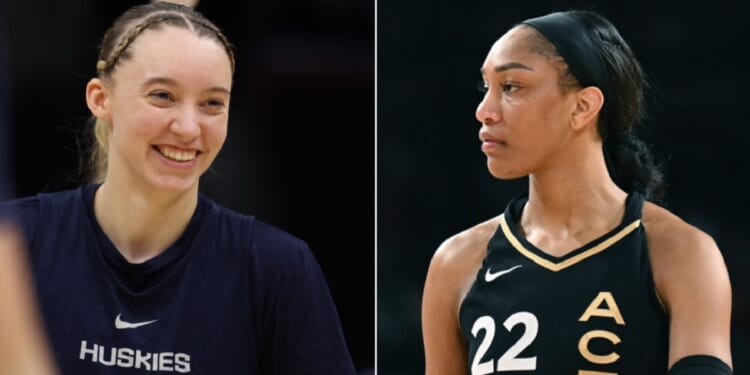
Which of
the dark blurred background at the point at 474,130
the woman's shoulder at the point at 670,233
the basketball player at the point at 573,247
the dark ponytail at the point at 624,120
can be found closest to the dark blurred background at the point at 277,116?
the dark blurred background at the point at 474,130

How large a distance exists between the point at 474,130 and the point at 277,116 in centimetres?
53

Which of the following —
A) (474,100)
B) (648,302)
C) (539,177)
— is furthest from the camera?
(474,100)

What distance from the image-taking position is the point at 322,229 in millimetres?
3145

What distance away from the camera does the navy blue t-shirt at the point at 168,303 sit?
2924 mm

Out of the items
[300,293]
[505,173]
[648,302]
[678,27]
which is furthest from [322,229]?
[678,27]

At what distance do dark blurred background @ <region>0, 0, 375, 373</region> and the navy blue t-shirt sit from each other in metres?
0.12

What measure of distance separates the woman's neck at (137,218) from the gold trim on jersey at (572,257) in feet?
2.59

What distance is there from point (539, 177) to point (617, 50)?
0.35m

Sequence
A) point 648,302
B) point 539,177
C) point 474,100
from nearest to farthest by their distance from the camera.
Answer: point 648,302 → point 539,177 → point 474,100

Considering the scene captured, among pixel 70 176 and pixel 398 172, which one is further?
pixel 398 172

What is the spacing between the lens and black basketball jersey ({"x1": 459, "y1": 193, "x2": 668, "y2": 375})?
→ 9.47 ft

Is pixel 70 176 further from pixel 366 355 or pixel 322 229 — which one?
pixel 366 355

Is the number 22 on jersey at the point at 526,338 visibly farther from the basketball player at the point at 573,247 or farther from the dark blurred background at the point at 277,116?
the dark blurred background at the point at 277,116

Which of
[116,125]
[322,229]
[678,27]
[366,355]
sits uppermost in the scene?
[678,27]
